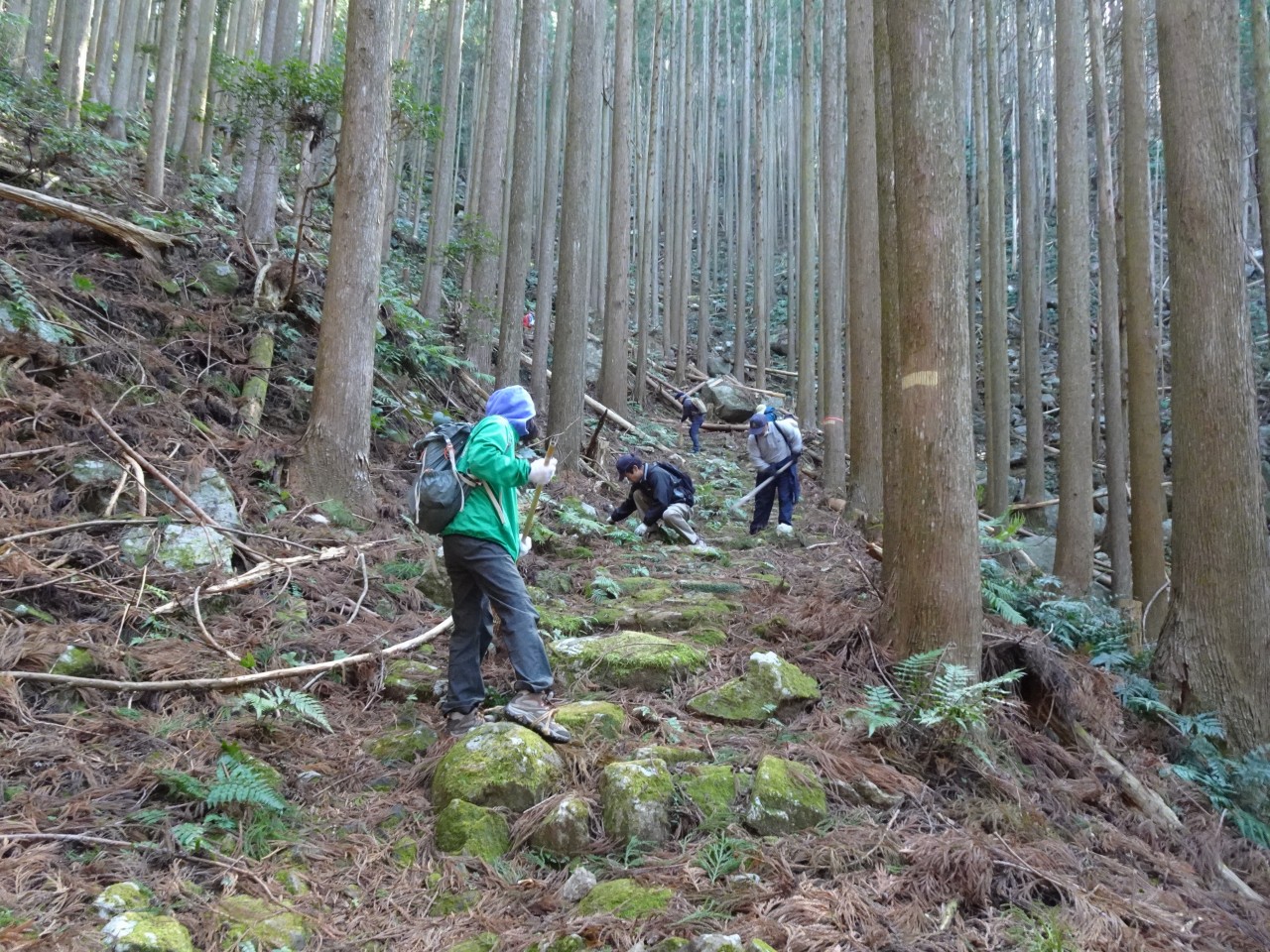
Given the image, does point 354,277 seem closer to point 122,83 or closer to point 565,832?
point 565,832

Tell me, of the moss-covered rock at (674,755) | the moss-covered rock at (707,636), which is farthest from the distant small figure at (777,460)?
the moss-covered rock at (674,755)

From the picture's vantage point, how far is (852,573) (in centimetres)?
691

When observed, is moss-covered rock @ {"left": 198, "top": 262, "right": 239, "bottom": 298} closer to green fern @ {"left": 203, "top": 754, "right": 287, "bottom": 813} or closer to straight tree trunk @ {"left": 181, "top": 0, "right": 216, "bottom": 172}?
straight tree trunk @ {"left": 181, "top": 0, "right": 216, "bottom": 172}

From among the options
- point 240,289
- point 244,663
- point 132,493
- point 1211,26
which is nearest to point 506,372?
point 240,289

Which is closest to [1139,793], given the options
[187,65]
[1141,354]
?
[1141,354]

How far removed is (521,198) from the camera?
1191 cm

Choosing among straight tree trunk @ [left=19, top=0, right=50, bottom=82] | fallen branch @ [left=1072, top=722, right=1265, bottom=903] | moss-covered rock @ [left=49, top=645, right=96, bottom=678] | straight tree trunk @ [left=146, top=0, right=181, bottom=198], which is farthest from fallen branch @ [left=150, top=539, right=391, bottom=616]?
straight tree trunk @ [left=19, top=0, right=50, bottom=82]

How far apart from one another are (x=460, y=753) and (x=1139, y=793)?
3.57 meters

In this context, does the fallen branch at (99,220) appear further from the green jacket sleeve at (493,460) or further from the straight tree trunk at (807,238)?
the straight tree trunk at (807,238)

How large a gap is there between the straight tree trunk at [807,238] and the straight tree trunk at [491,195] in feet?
20.5

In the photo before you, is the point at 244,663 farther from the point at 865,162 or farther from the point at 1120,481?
the point at 1120,481

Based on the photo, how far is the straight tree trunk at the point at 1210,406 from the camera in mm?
5516

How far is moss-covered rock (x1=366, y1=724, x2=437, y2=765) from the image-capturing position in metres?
3.99

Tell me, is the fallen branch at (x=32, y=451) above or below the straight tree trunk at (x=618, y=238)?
below
